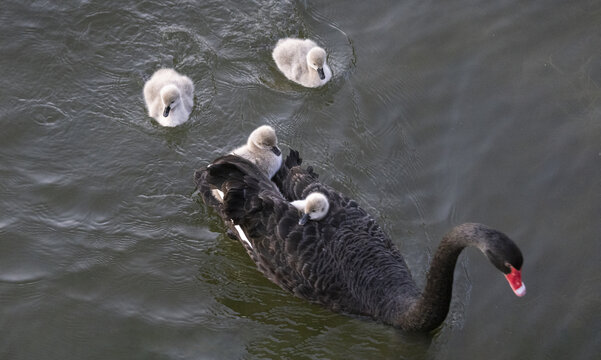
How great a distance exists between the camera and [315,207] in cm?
490

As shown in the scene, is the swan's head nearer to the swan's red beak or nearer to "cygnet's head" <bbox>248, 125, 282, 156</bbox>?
the swan's red beak

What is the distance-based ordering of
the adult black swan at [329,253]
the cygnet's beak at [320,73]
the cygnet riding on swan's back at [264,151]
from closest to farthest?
the adult black swan at [329,253] → the cygnet riding on swan's back at [264,151] → the cygnet's beak at [320,73]

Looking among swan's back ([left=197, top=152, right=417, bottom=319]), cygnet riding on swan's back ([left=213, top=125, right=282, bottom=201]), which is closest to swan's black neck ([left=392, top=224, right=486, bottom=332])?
swan's back ([left=197, top=152, right=417, bottom=319])

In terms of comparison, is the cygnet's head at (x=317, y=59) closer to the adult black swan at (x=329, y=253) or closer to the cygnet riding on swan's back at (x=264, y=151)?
the cygnet riding on swan's back at (x=264, y=151)

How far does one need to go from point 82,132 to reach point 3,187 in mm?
765

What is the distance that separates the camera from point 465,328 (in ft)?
16.2

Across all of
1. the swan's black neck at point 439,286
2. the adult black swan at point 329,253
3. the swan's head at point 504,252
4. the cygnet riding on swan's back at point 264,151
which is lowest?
the swan's head at point 504,252

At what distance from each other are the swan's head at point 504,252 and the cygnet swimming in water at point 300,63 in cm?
269

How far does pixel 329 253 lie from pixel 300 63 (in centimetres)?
221

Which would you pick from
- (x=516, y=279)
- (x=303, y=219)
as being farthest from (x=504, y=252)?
(x=303, y=219)

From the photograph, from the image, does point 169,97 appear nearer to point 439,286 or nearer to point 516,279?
point 439,286

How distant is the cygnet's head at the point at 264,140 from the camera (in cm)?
570

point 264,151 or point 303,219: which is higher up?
point 264,151

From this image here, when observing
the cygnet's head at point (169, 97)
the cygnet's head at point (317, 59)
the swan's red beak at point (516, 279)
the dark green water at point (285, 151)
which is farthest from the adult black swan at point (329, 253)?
the cygnet's head at point (317, 59)
